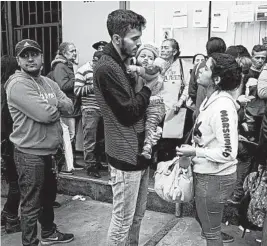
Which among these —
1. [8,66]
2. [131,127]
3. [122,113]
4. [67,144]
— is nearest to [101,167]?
[67,144]

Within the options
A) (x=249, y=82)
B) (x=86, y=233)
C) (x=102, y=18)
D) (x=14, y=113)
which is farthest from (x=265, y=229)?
(x=102, y=18)

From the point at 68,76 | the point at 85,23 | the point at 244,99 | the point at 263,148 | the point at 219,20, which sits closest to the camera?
the point at 263,148

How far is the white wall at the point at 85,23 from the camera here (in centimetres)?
581

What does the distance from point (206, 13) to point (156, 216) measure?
2.72 metres

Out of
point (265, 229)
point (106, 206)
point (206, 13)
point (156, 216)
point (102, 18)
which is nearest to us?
point (265, 229)

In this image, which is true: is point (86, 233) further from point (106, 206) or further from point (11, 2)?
point (11, 2)

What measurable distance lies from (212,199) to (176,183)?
1.00 ft

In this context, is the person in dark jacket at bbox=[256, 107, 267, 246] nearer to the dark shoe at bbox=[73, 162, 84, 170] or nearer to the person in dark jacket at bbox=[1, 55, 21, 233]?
the person in dark jacket at bbox=[1, 55, 21, 233]

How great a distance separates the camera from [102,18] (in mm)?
5812

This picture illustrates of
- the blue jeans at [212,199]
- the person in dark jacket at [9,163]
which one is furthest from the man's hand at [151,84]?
the person in dark jacket at [9,163]

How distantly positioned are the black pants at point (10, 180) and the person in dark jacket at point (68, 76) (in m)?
1.41

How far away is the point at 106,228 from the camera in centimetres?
418

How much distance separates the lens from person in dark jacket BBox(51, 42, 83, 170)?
5.29m

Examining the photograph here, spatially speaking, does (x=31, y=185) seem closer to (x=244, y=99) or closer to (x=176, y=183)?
(x=176, y=183)
